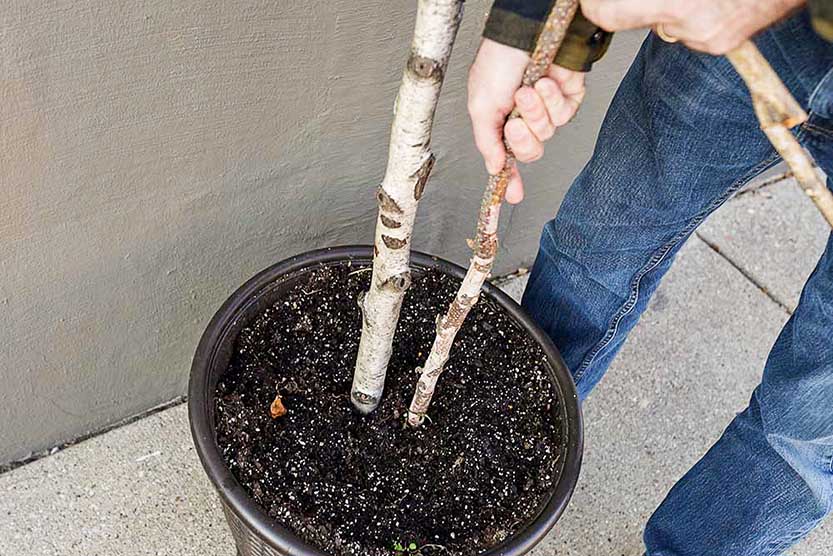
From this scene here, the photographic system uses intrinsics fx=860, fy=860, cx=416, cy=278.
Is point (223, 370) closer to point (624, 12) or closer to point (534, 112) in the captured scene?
point (534, 112)

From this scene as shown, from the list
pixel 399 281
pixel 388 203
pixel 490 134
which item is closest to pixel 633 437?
pixel 399 281

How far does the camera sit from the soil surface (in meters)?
1.19

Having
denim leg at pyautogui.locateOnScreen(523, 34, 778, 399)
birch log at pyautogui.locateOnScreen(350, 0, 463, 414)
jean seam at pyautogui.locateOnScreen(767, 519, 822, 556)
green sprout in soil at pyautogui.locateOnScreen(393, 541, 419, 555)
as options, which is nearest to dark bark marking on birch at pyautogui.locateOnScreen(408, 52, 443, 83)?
birch log at pyautogui.locateOnScreen(350, 0, 463, 414)

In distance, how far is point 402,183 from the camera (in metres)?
1.04

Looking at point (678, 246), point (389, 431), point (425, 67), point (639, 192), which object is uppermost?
point (425, 67)

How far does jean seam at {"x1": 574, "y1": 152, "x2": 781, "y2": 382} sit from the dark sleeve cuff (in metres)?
0.38

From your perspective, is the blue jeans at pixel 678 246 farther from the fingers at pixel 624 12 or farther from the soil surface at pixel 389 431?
the fingers at pixel 624 12

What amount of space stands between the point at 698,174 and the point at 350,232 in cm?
68

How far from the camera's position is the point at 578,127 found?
69.7 inches

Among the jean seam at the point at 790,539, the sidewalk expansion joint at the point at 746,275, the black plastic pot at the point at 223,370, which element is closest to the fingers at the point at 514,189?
the black plastic pot at the point at 223,370

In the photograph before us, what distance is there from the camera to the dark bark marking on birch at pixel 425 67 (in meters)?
0.90

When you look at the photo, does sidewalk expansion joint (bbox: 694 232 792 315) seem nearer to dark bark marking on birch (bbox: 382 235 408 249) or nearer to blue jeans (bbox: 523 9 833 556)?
blue jeans (bbox: 523 9 833 556)

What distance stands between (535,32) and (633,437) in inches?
45.8

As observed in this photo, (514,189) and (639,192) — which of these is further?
(639,192)
